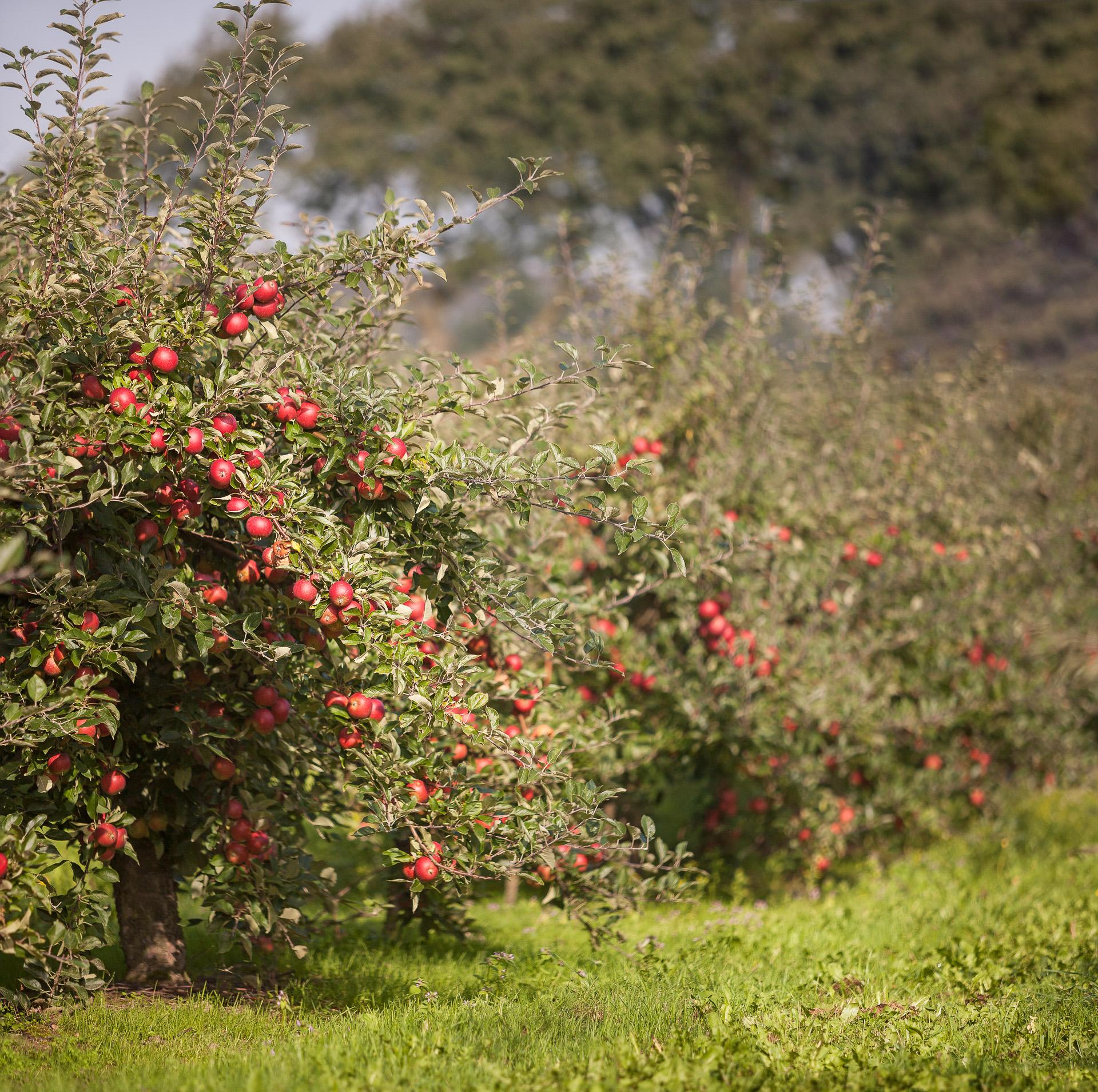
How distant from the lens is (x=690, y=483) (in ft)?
18.3

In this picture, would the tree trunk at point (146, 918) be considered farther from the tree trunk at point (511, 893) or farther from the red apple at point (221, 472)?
the tree trunk at point (511, 893)

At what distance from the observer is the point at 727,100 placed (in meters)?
26.7

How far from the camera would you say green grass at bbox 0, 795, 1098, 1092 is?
3154 mm

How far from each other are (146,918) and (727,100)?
86.4 feet

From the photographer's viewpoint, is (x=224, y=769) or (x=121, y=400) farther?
(x=224, y=769)

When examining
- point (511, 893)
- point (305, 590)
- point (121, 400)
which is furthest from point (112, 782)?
point (511, 893)

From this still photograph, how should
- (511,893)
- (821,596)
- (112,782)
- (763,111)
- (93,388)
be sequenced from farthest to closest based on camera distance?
(763,111) → (821,596) → (511,893) → (112,782) → (93,388)

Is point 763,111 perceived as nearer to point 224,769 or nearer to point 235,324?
point 235,324

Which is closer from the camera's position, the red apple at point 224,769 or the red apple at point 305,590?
the red apple at point 305,590

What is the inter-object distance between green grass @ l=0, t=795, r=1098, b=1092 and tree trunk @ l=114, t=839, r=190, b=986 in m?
0.25

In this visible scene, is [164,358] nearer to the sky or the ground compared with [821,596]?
nearer to the sky

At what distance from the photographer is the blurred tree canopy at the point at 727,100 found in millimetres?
25781

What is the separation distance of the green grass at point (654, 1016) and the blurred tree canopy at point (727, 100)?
74.5 ft

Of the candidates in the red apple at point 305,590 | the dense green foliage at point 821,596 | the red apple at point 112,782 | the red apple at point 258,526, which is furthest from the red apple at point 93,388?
the dense green foliage at point 821,596
